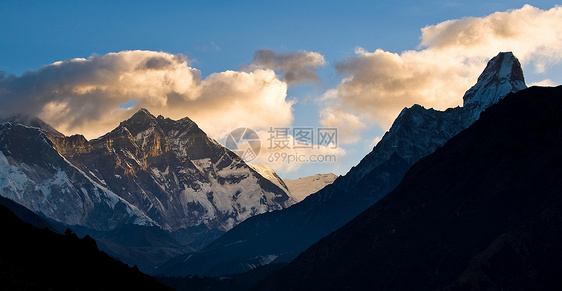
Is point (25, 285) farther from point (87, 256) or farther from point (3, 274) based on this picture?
point (87, 256)

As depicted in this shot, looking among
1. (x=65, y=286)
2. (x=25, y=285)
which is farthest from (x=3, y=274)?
(x=65, y=286)

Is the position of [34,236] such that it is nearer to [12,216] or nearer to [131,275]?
[12,216]

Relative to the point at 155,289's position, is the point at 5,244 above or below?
above

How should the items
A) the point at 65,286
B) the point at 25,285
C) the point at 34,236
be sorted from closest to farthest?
the point at 25,285
the point at 65,286
the point at 34,236

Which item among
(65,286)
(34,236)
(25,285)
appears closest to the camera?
(25,285)

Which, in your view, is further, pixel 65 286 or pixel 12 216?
pixel 12 216

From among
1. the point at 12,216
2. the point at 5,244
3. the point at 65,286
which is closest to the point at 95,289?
the point at 65,286

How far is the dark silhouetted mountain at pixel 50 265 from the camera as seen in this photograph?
523 ft

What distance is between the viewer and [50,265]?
17212cm

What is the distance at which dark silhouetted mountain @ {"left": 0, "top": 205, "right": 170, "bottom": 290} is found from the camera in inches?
6275

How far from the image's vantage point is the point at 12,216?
195m

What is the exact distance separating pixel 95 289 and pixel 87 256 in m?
22.1

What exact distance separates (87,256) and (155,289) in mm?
17181

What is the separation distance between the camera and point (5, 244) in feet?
562
